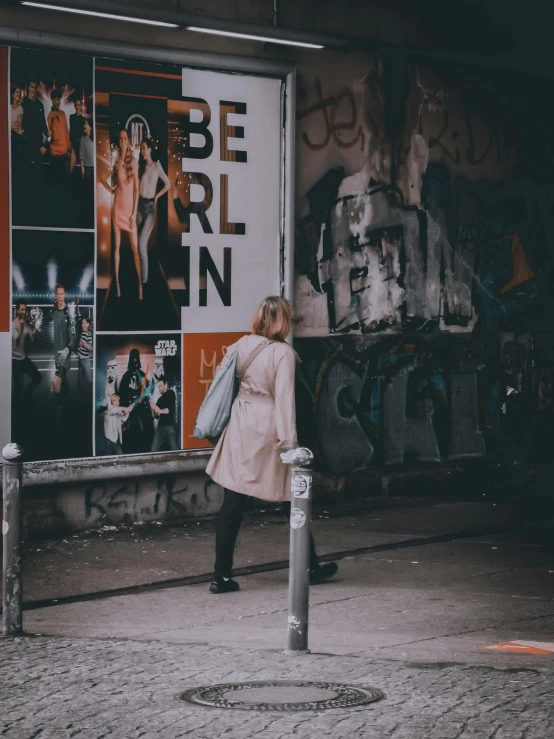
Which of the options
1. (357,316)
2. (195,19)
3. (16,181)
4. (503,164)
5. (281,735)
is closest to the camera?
(281,735)

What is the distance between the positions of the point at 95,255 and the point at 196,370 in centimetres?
127

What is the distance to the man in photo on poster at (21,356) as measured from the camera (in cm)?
976

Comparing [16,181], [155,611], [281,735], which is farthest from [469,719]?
[16,181]

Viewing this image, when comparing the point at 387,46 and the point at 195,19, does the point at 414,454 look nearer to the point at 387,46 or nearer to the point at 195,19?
the point at 387,46

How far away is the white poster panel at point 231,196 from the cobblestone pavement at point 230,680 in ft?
15.6

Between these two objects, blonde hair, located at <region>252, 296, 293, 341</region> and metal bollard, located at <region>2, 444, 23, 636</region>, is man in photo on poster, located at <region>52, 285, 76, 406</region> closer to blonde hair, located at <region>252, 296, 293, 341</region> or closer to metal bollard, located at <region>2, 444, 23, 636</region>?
blonde hair, located at <region>252, 296, 293, 341</region>

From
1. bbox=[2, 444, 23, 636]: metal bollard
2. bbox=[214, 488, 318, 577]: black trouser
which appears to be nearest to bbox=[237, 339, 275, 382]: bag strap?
bbox=[214, 488, 318, 577]: black trouser

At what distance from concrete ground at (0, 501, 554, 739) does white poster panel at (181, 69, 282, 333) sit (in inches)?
70.8

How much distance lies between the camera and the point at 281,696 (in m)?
5.62

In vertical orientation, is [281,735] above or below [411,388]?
below

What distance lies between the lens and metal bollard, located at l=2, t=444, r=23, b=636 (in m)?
6.71

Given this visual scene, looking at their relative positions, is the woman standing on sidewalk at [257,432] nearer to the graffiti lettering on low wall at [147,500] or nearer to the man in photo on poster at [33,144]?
the graffiti lettering on low wall at [147,500]

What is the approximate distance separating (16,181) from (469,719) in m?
5.83

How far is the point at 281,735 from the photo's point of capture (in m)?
5.07
